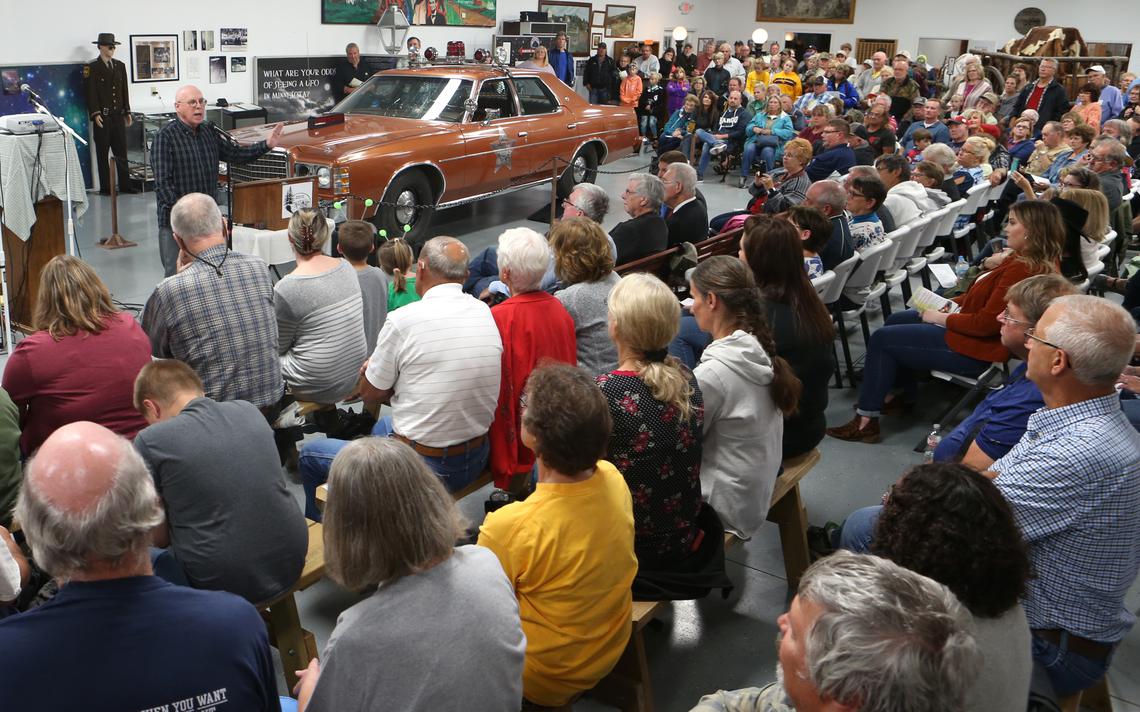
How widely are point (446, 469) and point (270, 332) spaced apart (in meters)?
0.99

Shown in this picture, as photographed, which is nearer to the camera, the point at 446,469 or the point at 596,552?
the point at 596,552

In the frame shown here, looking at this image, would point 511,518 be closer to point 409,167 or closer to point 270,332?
point 270,332

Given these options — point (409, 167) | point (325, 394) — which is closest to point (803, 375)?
point (325, 394)

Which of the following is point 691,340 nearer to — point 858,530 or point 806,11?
point 858,530

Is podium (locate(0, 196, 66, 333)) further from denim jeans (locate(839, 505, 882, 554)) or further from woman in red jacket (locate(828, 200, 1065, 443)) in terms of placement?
denim jeans (locate(839, 505, 882, 554))

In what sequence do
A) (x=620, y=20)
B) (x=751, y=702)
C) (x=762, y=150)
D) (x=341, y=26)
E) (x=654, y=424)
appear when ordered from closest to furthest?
(x=751, y=702)
(x=654, y=424)
(x=762, y=150)
(x=341, y=26)
(x=620, y=20)

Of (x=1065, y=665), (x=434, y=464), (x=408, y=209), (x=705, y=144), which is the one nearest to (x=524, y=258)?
(x=434, y=464)

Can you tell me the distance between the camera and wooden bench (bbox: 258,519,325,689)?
10.1ft

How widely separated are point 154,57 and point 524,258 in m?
9.91

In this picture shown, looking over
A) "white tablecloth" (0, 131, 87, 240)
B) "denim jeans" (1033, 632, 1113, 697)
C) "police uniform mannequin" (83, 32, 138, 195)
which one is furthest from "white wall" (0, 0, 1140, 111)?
"denim jeans" (1033, 632, 1113, 697)

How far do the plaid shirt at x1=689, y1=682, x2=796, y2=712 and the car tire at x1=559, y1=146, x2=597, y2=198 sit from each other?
946 cm

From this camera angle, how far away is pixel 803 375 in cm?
403

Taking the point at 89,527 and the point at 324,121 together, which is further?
the point at 324,121

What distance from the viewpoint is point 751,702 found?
2131mm
